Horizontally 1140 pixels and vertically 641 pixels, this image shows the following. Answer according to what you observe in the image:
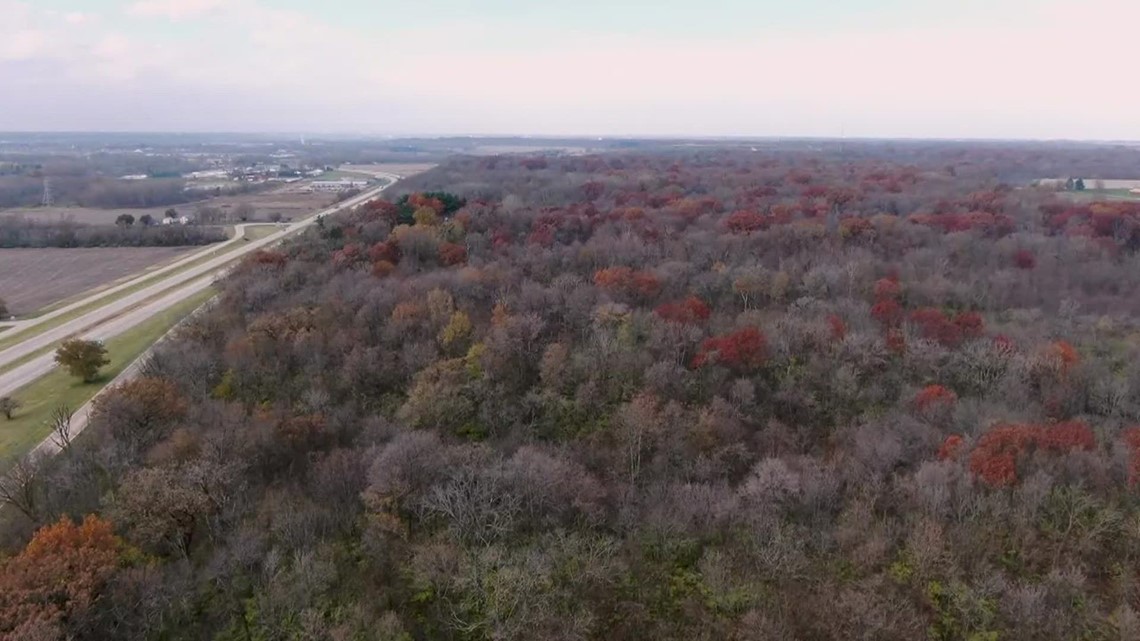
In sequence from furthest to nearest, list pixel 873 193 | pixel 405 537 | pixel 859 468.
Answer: pixel 873 193 < pixel 859 468 < pixel 405 537

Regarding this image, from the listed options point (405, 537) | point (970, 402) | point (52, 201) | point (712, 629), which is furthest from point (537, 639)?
point (52, 201)

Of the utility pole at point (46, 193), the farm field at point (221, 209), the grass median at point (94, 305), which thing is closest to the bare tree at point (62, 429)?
the grass median at point (94, 305)

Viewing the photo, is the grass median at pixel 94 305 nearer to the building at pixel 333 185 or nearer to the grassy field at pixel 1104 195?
the building at pixel 333 185

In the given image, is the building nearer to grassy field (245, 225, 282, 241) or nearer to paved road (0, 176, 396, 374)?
grassy field (245, 225, 282, 241)

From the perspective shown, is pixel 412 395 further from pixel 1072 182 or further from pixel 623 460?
pixel 1072 182

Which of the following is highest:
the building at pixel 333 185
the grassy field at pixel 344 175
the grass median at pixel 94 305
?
the grassy field at pixel 344 175

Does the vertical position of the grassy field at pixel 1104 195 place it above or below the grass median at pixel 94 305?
above

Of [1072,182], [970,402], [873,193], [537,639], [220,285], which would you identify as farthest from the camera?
[1072,182]
